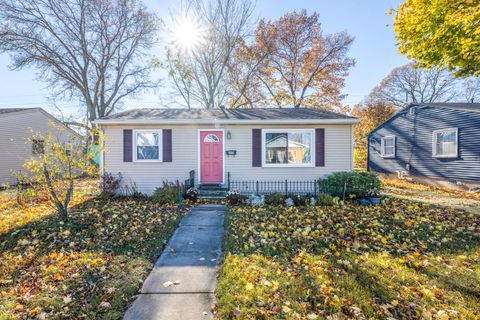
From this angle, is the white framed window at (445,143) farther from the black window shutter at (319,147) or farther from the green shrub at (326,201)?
the green shrub at (326,201)

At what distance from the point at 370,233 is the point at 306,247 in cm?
175

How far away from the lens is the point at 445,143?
1126cm

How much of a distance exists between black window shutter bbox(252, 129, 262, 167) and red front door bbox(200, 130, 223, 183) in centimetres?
133

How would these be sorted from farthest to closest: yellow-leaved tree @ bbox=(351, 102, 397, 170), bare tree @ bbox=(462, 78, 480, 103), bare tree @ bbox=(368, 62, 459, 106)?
bare tree @ bbox=(368, 62, 459, 106), bare tree @ bbox=(462, 78, 480, 103), yellow-leaved tree @ bbox=(351, 102, 397, 170)

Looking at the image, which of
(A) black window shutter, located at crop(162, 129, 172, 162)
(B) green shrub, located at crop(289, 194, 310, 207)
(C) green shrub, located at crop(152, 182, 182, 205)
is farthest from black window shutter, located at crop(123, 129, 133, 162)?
(B) green shrub, located at crop(289, 194, 310, 207)

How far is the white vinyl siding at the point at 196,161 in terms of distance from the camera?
9.18 meters

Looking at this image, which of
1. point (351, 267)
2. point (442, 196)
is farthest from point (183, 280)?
point (442, 196)

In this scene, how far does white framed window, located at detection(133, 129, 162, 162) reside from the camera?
9227mm

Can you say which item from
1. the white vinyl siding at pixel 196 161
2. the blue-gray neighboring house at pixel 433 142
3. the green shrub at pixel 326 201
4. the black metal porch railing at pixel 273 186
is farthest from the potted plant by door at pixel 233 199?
the blue-gray neighboring house at pixel 433 142

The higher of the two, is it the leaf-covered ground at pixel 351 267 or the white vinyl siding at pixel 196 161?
the white vinyl siding at pixel 196 161

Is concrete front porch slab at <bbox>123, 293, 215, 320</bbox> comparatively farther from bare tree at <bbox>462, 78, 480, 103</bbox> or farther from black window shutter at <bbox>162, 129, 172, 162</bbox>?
bare tree at <bbox>462, 78, 480, 103</bbox>

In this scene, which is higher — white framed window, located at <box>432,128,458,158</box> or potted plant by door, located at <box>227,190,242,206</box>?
white framed window, located at <box>432,128,458,158</box>

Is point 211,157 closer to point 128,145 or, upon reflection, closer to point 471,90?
point 128,145

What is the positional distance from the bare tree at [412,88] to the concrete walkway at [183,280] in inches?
1218
